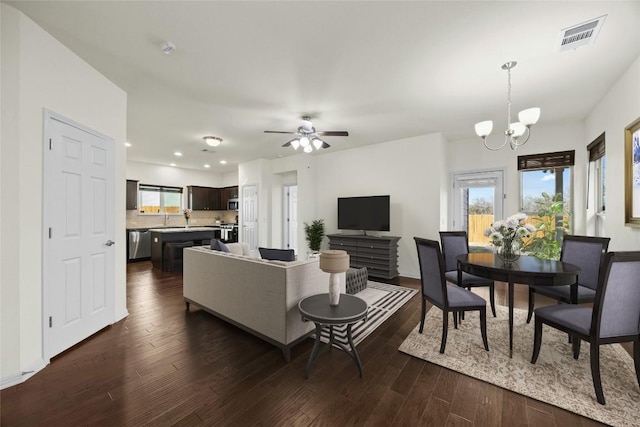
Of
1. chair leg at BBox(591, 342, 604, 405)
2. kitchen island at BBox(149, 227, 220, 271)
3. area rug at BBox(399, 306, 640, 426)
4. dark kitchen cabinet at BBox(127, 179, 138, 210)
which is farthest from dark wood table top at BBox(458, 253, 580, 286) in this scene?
dark kitchen cabinet at BBox(127, 179, 138, 210)

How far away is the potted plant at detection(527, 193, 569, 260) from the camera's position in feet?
13.4

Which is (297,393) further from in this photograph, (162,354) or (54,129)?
(54,129)

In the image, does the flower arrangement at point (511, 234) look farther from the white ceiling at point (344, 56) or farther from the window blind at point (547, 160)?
the window blind at point (547, 160)

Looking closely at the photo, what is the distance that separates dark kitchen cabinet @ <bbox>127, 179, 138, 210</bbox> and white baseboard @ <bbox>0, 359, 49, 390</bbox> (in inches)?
229

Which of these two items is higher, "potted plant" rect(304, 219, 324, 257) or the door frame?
the door frame

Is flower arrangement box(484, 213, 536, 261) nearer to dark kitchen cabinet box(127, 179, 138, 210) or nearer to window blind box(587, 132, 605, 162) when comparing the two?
window blind box(587, 132, 605, 162)

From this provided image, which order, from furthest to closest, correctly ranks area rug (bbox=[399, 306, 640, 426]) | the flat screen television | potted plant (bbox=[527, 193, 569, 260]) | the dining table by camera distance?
1. the flat screen television
2. potted plant (bbox=[527, 193, 569, 260])
3. the dining table
4. area rug (bbox=[399, 306, 640, 426])

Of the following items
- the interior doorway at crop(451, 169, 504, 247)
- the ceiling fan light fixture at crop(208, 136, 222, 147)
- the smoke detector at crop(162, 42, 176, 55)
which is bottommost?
the interior doorway at crop(451, 169, 504, 247)

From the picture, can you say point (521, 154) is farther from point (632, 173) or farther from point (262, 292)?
point (262, 292)

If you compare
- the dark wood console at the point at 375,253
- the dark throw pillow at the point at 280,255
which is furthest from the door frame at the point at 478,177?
the dark throw pillow at the point at 280,255

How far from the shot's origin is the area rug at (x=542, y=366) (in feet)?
5.64

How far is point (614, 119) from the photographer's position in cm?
297

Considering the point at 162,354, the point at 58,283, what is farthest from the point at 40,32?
the point at 162,354

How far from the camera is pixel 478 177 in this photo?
16.5 ft
